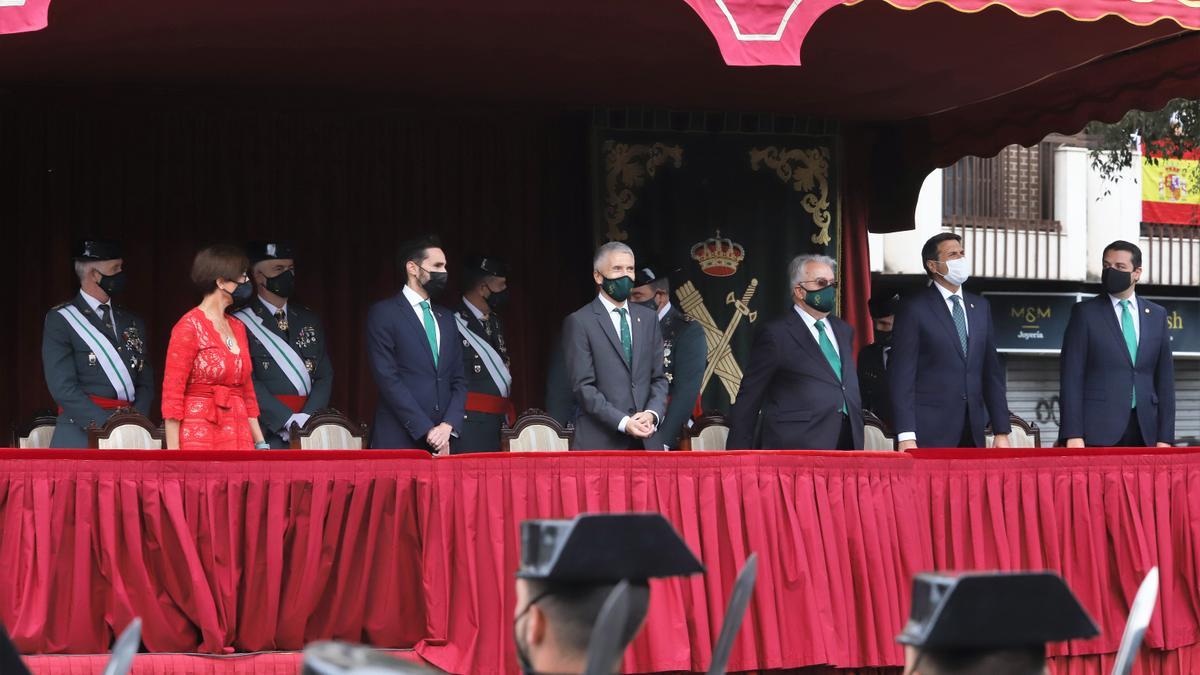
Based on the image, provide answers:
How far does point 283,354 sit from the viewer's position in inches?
353

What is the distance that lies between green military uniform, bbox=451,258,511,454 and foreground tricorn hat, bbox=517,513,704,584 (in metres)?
6.33

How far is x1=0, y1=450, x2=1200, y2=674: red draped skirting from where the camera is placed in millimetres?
6273

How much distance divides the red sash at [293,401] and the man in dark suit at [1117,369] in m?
3.77

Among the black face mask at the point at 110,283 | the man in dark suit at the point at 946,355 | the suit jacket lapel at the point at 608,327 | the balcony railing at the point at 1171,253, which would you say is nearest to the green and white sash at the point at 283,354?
the black face mask at the point at 110,283

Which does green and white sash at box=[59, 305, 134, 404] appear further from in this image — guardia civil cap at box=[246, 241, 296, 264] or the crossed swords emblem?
the crossed swords emblem

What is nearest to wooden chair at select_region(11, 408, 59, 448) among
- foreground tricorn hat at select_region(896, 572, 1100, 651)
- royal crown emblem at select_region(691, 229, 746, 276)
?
royal crown emblem at select_region(691, 229, 746, 276)

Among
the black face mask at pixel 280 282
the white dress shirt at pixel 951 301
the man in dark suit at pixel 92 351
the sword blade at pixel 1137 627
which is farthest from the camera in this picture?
the black face mask at pixel 280 282

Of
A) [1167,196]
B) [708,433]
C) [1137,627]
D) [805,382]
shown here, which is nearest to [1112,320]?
[805,382]

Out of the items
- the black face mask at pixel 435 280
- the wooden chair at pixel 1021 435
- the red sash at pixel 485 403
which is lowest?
the wooden chair at pixel 1021 435

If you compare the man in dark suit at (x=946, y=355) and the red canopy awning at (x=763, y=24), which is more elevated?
the red canopy awning at (x=763, y=24)

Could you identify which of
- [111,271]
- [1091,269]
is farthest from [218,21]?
[1091,269]

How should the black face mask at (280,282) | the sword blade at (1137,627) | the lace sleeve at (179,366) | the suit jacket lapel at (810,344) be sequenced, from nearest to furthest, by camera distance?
the sword blade at (1137,627)
the lace sleeve at (179,366)
the suit jacket lapel at (810,344)
the black face mask at (280,282)

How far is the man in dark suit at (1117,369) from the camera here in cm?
889

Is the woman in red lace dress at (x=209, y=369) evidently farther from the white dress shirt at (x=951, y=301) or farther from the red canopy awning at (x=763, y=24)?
the white dress shirt at (x=951, y=301)
